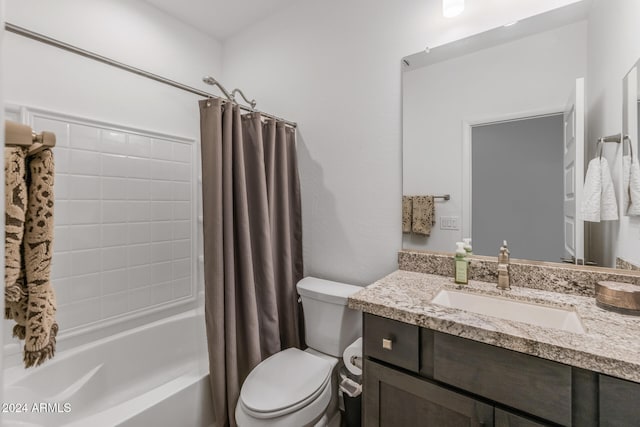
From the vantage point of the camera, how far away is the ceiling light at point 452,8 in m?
1.33

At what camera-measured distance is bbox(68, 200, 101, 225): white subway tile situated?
1694 millimetres

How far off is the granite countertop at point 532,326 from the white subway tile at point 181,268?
1.57 m

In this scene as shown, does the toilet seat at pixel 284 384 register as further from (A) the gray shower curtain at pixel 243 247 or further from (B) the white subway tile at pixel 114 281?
(B) the white subway tile at pixel 114 281

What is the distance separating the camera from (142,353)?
189 cm

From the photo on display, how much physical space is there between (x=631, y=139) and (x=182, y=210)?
2416 millimetres

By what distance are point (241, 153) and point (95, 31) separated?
123 cm

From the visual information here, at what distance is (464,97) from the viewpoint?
55.6 inches

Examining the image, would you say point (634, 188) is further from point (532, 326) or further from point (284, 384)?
point (284, 384)

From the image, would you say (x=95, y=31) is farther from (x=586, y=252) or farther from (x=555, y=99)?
(x=586, y=252)

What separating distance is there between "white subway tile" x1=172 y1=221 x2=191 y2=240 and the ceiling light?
2.05 m

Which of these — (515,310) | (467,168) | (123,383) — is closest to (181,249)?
(123,383)

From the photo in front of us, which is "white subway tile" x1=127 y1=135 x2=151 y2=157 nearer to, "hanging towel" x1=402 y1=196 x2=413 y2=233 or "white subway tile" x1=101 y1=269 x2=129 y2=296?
"white subway tile" x1=101 y1=269 x2=129 y2=296

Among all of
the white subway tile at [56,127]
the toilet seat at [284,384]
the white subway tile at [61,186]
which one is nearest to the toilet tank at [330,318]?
the toilet seat at [284,384]

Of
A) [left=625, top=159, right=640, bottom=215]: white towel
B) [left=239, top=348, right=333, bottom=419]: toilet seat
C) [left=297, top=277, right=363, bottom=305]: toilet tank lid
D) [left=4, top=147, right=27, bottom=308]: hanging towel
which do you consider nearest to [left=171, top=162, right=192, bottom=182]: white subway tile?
[left=297, top=277, right=363, bottom=305]: toilet tank lid
